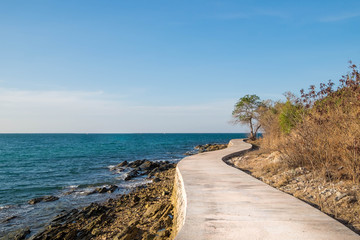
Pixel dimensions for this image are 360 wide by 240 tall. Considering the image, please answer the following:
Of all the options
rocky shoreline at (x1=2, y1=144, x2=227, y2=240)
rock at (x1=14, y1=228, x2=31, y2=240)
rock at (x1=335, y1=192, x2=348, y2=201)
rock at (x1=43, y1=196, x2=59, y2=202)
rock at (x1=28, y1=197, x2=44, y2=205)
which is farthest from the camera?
rock at (x1=43, y1=196, x2=59, y2=202)

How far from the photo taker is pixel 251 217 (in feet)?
15.4

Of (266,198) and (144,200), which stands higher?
(266,198)

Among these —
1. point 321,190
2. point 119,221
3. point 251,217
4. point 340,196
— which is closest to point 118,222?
point 119,221

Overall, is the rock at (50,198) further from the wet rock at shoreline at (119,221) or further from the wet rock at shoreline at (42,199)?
the wet rock at shoreline at (119,221)

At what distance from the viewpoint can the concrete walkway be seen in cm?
396

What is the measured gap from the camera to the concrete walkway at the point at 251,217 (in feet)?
13.0

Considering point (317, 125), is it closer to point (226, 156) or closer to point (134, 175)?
point (226, 156)

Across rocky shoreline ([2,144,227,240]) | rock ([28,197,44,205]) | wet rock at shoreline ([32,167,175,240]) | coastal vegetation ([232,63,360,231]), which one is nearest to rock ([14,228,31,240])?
rocky shoreline ([2,144,227,240])

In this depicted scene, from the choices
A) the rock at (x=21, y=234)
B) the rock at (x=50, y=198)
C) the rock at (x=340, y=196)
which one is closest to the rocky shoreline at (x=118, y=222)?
the rock at (x=21, y=234)

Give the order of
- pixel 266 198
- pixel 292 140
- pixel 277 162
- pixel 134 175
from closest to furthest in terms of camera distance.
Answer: pixel 266 198 → pixel 292 140 → pixel 277 162 → pixel 134 175

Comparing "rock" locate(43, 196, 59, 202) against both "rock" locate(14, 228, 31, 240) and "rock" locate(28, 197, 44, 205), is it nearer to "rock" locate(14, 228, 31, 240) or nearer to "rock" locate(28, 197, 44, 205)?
"rock" locate(28, 197, 44, 205)

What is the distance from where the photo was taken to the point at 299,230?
13.4 feet

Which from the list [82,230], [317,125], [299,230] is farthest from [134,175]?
[299,230]

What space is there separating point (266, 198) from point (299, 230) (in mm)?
1879
